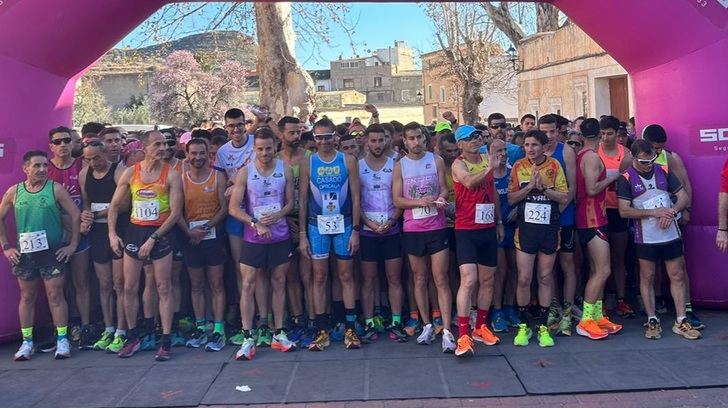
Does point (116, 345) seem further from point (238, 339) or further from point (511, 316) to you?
point (511, 316)

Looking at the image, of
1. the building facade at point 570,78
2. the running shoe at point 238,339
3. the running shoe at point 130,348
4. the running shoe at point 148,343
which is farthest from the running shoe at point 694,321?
the building facade at point 570,78

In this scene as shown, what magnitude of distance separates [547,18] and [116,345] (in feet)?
78.7

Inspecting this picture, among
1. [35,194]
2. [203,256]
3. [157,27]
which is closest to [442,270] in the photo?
[203,256]

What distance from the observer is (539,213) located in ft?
19.6

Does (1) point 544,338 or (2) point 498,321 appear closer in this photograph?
(1) point 544,338

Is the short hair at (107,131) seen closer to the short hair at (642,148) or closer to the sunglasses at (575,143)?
the sunglasses at (575,143)

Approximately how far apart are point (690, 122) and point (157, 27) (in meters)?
9.53

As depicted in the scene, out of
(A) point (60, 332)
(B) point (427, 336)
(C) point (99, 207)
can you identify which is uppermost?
(C) point (99, 207)

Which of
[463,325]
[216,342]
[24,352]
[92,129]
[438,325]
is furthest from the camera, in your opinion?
[92,129]

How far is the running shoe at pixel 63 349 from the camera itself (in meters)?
5.98

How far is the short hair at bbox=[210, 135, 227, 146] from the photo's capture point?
7203 mm

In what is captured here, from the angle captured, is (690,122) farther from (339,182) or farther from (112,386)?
(112,386)

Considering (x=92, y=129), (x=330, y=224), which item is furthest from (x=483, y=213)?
(x=92, y=129)

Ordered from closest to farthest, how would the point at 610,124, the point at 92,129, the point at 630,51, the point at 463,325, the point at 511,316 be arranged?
1. the point at 463,325
2. the point at 610,124
3. the point at 511,316
4. the point at 630,51
5. the point at 92,129
